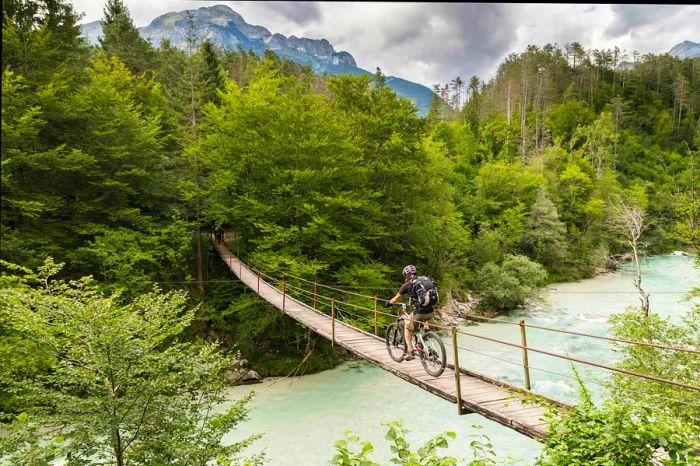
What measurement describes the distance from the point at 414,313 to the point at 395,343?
74 centimetres

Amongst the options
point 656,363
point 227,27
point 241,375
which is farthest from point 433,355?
point 227,27

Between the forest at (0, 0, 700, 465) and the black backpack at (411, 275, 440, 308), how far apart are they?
2.08 m

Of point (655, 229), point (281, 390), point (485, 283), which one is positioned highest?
point (655, 229)

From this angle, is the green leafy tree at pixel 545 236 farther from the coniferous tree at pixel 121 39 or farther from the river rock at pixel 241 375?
the coniferous tree at pixel 121 39

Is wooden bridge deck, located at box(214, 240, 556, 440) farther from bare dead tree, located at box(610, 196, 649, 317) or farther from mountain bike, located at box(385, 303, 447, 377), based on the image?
bare dead tree, located at box(610, 196, 649, 317)

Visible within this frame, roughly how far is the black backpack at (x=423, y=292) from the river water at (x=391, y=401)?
1.37 metres

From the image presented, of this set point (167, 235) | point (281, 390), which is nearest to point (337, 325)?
point (281, 390)

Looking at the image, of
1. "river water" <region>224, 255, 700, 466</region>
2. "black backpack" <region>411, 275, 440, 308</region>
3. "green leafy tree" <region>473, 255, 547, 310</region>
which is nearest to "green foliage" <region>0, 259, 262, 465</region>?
"black backpack" <region>411, 275, 440, 308</region>

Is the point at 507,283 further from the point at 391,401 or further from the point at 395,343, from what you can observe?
the point at 395,343

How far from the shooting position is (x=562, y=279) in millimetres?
23547

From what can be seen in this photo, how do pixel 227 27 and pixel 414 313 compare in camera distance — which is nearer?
pixel 414 313

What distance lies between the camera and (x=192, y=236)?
14.7 meters

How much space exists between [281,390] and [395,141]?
30.2 ft

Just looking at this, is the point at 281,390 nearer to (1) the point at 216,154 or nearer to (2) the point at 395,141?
(1) the point at 216,154
